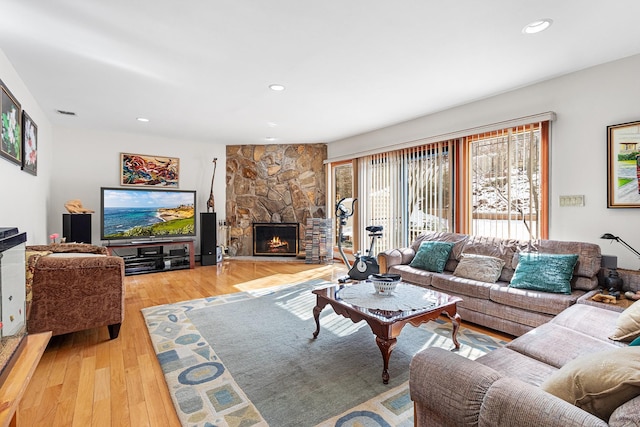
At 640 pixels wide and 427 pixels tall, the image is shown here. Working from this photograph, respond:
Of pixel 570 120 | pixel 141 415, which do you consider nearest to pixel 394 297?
pixel 141 415

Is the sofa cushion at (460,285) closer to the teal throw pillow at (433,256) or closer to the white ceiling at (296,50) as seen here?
the teal throw pillow at (433,256)

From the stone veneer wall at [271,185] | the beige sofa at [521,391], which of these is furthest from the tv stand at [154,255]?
the beige sofa at [521,391]

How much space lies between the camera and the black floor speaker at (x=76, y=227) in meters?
4.44

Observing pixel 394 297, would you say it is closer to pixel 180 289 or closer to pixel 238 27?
pixel 238 27

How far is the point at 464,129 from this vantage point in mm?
3883

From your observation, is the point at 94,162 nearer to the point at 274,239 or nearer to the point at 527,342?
the point at 274,239

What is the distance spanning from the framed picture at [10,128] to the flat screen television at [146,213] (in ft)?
6.65

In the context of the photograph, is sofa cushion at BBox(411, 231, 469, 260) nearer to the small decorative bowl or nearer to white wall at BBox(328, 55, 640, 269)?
white wall at BBox(328, 55, 640, 269)

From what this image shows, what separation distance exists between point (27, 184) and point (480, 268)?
5039 mm

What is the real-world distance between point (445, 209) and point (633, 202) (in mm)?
1822

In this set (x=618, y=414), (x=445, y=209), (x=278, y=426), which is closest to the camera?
(x=618, y=414)

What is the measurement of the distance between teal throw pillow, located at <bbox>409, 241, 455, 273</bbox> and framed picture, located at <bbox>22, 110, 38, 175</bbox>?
4417 millimetres

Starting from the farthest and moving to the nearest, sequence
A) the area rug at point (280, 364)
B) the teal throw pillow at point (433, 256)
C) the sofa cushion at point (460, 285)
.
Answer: the teal throw pillow at point (433, 256)
the sofa cushion at point (460, 285)
the area rug at point (280, 364)

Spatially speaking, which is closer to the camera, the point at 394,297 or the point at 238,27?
the point at 238,27
